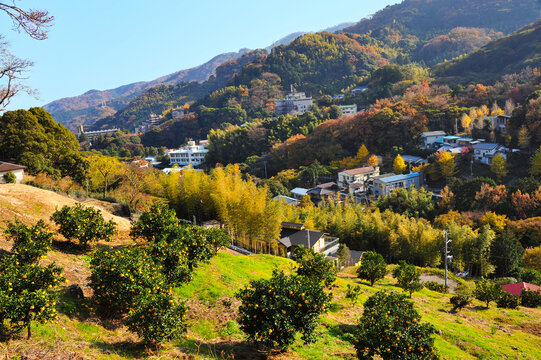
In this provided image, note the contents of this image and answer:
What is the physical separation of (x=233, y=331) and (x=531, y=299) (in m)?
13.4

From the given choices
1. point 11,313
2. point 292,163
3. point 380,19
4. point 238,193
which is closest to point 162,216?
point 11,313

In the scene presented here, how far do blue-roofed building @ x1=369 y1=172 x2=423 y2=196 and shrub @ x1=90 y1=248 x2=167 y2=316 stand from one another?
31267mm

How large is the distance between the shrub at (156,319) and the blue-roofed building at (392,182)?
104 feet

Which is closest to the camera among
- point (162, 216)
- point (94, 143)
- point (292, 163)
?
point (162, 216)

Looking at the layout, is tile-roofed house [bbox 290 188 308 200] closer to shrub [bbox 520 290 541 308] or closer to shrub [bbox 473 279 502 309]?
shrub [bbox 520 290 541 308]

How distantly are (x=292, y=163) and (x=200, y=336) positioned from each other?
41171 mm

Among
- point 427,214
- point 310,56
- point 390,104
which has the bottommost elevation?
point 427,214

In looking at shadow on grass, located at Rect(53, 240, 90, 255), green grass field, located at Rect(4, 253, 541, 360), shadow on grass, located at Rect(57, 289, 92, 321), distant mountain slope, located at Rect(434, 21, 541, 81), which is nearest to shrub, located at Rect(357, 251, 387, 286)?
green grass field, located at Rect(4, 253, 541, 360)

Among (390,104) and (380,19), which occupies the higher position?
(380,19)

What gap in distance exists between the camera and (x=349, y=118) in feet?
158

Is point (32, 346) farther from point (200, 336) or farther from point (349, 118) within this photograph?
point (349, 118)

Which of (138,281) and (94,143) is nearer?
(138,281)

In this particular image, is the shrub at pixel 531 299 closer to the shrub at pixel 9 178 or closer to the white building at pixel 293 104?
the shrub at pixel 9 178

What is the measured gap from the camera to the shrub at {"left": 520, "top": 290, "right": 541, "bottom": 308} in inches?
549
